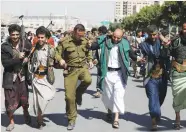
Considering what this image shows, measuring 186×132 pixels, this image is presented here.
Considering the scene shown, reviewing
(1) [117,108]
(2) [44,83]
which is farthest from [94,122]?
(2) [44,83]

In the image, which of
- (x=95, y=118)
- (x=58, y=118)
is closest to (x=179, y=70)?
(x=95, y=118)

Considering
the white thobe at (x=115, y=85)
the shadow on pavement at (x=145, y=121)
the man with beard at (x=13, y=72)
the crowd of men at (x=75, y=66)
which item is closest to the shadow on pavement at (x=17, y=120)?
the crowd of men at (x=75, y=66)

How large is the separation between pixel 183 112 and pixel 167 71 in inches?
64.8

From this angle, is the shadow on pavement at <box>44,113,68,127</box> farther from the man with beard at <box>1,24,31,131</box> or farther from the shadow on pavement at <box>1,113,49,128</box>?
the man with beard at <box>1,24,31,131</box>

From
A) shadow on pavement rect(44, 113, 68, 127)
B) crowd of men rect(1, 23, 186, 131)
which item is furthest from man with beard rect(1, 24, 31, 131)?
shadow on pavement rect(44, 113, 68, 127)

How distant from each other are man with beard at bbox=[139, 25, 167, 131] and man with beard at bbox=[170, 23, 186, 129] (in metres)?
0.19

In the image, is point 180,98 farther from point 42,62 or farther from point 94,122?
point 42,62

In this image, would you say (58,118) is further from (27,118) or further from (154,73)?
(154,73)

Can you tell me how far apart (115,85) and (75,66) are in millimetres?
782

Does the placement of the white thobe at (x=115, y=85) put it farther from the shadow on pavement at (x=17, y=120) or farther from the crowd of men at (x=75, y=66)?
the shadow on pavement at (x=17, y=120)

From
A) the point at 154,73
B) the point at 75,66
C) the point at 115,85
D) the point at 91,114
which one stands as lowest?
the point at 91,114

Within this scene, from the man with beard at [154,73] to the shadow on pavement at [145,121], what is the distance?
217 mm

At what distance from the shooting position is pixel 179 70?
7.07 metres

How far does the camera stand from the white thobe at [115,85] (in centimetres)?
737
